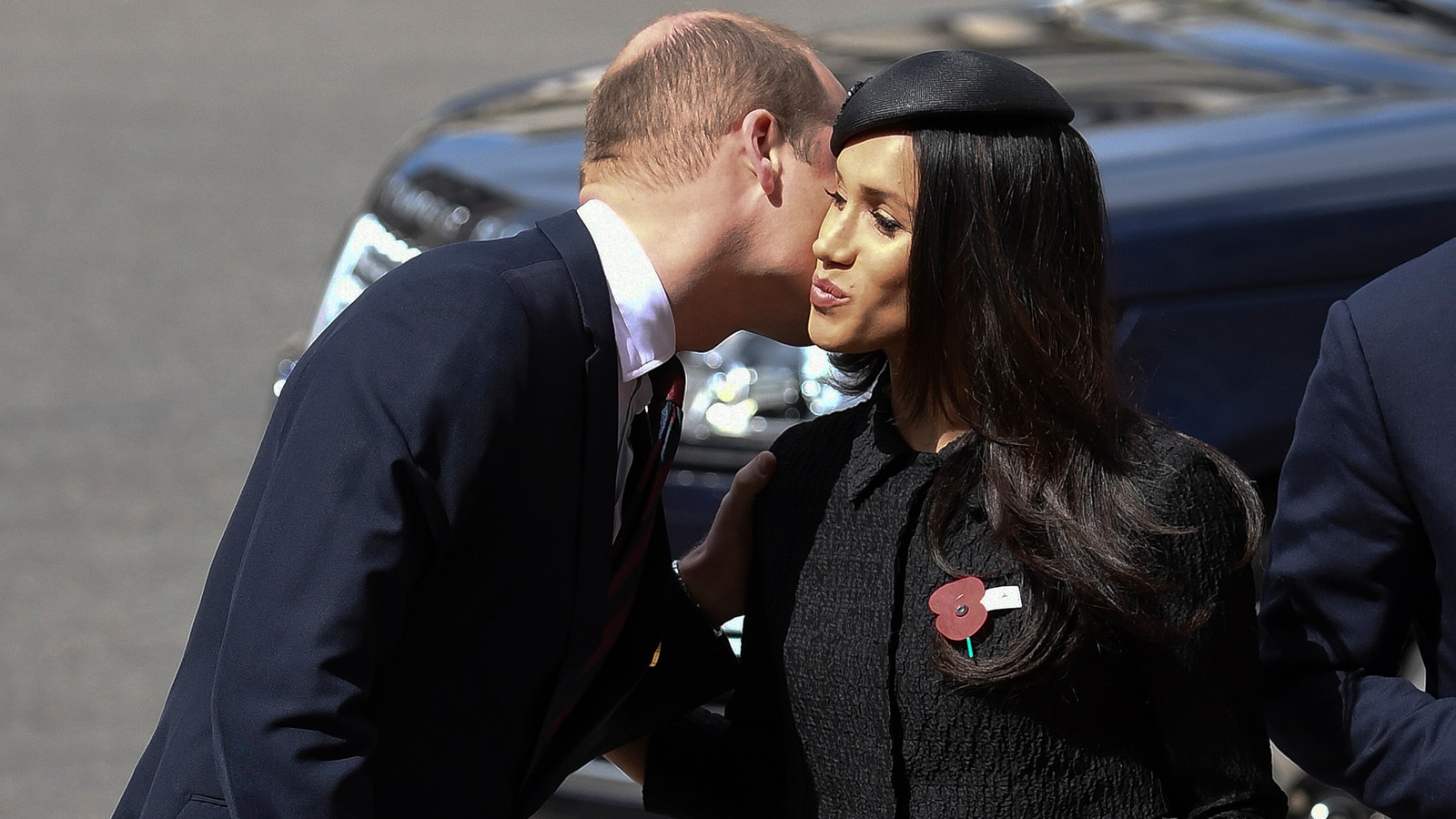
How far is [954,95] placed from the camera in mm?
1826

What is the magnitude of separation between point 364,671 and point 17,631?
3.42 metres

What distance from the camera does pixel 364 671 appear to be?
5.55 ft

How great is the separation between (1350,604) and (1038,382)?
1.32 feet

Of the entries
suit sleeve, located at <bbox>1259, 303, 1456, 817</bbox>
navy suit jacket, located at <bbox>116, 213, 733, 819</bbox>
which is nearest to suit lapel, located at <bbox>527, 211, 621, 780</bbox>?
navy suit jacket, located at <bbox>116, 213, 733, 819</bbox>

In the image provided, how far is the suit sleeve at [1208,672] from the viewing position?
6.03ft

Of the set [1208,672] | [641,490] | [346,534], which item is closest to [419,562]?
[346,534]

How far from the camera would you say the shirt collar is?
1.93 m

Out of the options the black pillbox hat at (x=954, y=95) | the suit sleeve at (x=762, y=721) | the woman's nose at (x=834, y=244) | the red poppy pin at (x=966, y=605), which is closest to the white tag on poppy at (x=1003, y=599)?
the red poppy pin at (x=966, y=605)

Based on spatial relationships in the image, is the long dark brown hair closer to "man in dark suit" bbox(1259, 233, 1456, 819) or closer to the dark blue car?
"man in dark suit" bbox(1259, 233, 1456, 819)

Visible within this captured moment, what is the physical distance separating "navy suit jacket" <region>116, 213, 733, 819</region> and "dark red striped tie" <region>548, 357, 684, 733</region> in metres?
0.07

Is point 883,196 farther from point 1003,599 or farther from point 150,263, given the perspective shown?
point 150,263

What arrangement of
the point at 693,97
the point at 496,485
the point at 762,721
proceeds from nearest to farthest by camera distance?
the point at 496,485
the point at 693,97
the point at 762,721

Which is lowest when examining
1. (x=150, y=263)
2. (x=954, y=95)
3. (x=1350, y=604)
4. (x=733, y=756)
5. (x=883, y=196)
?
(x=150, y=263)

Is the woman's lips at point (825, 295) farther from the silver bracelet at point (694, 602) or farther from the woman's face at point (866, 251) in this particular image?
the silver bracelet at point (694, 602)
